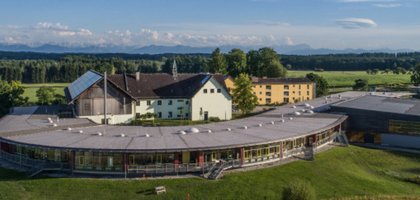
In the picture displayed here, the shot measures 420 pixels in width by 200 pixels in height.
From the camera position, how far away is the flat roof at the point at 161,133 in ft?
130

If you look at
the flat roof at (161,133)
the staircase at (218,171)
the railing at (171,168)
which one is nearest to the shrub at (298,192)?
the staircase at (218,171)

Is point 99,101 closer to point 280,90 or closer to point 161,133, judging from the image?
point 161,133

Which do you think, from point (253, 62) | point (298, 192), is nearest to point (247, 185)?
point (298, 192)

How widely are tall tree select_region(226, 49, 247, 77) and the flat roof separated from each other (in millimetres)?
47851

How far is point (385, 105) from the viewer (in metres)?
62.2

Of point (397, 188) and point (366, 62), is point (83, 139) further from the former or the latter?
point (366, 62)

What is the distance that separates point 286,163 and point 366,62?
528 ft

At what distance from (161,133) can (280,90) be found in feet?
159

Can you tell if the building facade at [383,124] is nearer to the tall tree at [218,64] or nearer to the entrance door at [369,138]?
the entrance door at [369,138]

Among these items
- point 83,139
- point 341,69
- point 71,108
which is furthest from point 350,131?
point 341,69

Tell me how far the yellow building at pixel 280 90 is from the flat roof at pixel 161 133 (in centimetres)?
3180

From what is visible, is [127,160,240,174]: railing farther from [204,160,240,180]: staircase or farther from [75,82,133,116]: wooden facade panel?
[75,82,133,116]: wooden facade panel

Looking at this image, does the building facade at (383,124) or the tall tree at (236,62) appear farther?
the tall tree at (236,62)

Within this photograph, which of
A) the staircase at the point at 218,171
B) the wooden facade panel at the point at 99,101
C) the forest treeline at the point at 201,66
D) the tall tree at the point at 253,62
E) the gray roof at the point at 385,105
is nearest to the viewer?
the staircase at the point at 218,171
